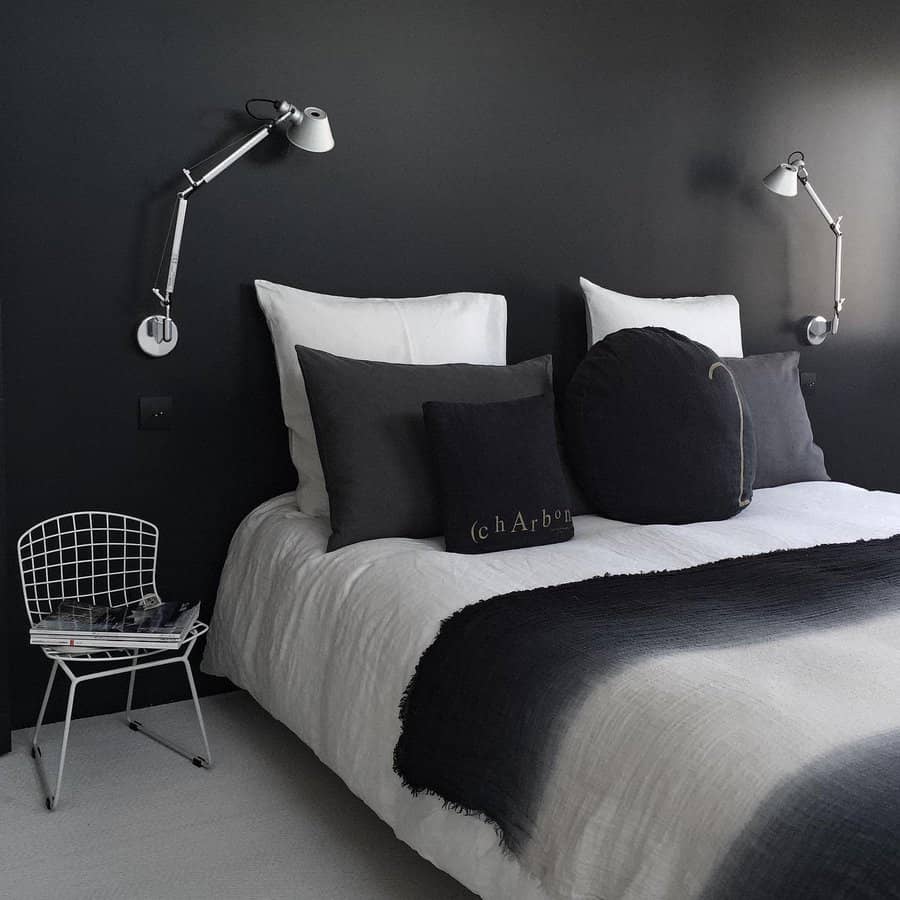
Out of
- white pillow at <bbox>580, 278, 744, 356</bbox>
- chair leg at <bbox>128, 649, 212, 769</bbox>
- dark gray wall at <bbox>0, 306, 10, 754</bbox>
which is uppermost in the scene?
white pillow at <bbox>580, 278, 744, 356</bbox>

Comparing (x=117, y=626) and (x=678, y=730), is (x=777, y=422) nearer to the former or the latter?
(x=678, y=730)

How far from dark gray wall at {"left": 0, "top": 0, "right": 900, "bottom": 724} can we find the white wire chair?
6 cm

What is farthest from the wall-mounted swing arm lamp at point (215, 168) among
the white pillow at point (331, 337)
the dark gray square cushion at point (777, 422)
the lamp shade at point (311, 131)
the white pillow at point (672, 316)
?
the dark gray square cushion at point (777, 422)

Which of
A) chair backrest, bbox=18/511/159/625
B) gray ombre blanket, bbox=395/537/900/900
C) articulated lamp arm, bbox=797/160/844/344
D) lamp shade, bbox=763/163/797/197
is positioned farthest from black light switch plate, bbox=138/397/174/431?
articulated lamp arm, bbox=797/160/844/344

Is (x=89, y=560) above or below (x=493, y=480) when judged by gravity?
below

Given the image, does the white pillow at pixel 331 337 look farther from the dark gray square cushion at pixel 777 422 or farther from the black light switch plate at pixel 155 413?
the dark gray square cushion at pixel 777 422

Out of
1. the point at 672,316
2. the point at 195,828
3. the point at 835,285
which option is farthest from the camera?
the point at 835,285

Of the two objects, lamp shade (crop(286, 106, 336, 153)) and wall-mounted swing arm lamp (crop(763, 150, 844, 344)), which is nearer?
lamp shade (crop(286, 106, 336, 153))

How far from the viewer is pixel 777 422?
3201 millimetres

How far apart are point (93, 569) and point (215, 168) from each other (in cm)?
108

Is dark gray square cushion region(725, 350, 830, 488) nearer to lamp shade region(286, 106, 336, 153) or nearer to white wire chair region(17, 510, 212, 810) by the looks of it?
lamp shade region(286, 106, 336, 153)

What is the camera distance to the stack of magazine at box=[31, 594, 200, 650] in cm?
229

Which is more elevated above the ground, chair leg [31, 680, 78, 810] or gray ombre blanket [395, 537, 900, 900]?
gray ombre blanket [395, 537, 900, 900]

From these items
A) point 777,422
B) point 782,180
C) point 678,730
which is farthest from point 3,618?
point 782,180
